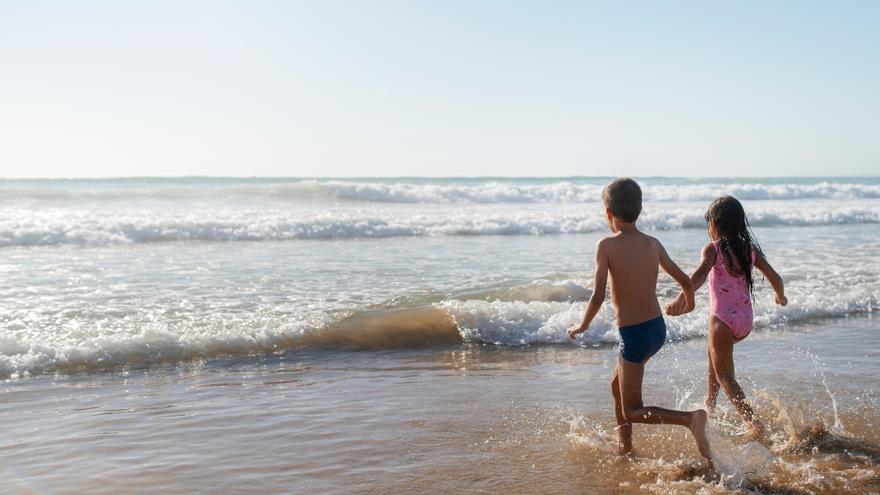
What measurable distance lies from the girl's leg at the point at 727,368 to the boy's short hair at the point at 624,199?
3.51 feet

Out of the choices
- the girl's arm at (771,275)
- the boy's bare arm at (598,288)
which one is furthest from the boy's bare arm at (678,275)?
the girl's arm at (771,275)

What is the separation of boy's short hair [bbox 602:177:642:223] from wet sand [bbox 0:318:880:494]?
1.32m

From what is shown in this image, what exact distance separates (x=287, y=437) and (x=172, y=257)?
9.34 metres

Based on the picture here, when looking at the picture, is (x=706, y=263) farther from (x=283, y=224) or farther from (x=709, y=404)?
(x=283, y=224)

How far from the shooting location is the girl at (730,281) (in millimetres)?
4527

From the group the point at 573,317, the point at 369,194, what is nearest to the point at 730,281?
the point at 573,317

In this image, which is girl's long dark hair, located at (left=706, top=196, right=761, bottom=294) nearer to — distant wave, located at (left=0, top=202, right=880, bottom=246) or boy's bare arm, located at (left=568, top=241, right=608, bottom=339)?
boy's bare arm, located at (left=568, top=241, right=608, bottom=339)

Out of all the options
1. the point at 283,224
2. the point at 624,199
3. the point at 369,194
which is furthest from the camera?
the point at 369,194

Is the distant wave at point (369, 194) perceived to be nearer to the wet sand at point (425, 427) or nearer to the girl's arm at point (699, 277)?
the wet sand at point (425, 427)

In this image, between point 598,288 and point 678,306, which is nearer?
point 598,288

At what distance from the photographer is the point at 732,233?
4.53 m

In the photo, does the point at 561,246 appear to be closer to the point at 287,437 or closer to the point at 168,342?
the point at 168,342

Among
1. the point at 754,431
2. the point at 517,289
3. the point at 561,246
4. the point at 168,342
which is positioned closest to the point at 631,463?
the point at 754,431

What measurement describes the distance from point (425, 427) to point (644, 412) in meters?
1.45
